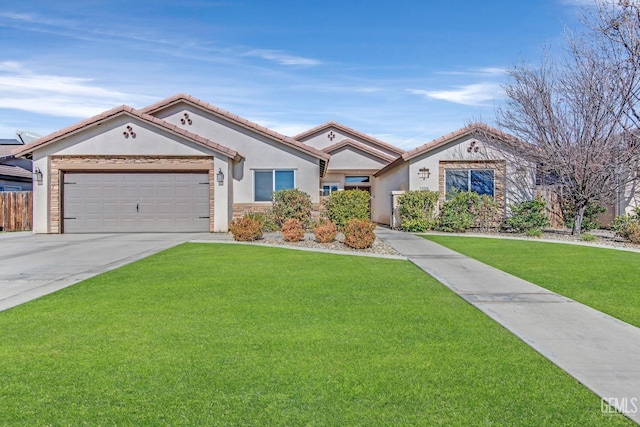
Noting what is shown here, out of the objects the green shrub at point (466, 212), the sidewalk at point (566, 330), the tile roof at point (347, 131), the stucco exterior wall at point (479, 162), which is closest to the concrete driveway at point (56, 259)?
the sidewalk at point (566, 330)

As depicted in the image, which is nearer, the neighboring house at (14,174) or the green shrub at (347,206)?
the green shrub at (347,206)

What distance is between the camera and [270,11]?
16.3m

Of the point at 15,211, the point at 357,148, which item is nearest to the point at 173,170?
the point at 15,211

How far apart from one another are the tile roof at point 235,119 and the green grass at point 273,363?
12.4m

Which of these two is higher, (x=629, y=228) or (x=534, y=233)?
(x=629, y=228)

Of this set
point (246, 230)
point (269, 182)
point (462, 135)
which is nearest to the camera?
point (246, 230)

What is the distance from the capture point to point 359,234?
11.9 m

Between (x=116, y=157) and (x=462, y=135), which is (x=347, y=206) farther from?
(x=116, y=157)

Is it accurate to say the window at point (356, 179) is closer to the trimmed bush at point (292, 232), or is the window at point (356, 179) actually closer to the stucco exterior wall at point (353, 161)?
the stucco exterior wall at point (353, 161)

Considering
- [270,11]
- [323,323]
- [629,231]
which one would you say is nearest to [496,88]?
[629,231]

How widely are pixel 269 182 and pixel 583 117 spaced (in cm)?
1248

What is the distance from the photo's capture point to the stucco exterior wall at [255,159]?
18.5 meters

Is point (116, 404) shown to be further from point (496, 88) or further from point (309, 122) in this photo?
point (309, 122)

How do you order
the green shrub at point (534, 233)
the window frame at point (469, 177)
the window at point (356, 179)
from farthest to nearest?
1. the window at point (356, 179)
2. the window frame at point (469, 177)
3. the green shrub at point (534, 233)
